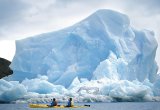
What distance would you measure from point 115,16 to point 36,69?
1548 cm

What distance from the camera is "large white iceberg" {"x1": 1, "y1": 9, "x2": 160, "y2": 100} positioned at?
5166 cm

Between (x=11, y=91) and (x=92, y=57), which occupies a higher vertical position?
(x=92, y=57)

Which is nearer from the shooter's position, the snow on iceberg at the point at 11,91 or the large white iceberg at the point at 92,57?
the snow on iceberg at the point at 11,91

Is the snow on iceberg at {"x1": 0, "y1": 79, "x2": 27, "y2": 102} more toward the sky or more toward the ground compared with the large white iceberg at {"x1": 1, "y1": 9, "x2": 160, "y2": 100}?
more toward the ground

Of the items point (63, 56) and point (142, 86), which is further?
point (63, 56)

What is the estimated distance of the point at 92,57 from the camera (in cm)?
5372

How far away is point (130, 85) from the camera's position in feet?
162

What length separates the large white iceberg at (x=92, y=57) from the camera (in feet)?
169

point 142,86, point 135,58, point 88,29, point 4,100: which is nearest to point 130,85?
point 142,86

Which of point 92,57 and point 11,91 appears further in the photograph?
point 92,57

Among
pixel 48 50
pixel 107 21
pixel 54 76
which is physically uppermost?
pixel 107 21

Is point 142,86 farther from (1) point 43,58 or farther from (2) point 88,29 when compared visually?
(1) point 43,58

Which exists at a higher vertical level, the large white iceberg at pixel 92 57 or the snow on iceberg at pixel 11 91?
the large white iceberg at pixel 92 57

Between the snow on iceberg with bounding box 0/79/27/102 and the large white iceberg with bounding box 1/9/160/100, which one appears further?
the large white iceberg with bounding box 1/9/160/100
